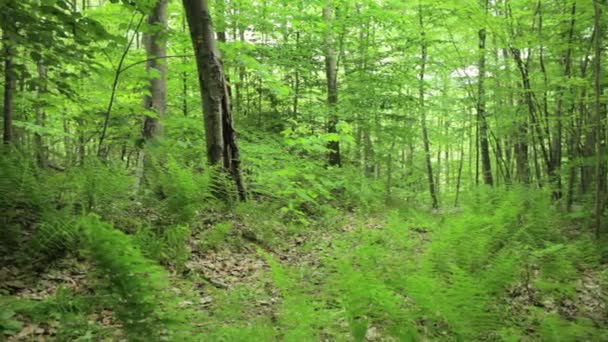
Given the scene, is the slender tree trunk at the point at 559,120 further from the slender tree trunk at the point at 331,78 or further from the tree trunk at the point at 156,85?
the tree trunk at the point at 156,85

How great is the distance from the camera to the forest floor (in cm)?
227

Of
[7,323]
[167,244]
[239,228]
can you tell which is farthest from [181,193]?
[7,323]

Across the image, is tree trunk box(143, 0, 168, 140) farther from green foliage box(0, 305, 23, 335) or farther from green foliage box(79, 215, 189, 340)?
green foliage box(79, 215, 189, 340)

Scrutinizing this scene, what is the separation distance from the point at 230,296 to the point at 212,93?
292 cm

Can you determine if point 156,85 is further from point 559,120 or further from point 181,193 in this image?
point 559,120

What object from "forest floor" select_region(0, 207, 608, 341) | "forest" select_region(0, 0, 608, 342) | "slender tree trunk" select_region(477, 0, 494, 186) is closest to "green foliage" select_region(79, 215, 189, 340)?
"forest" select_region(0, 0, 608, 342)

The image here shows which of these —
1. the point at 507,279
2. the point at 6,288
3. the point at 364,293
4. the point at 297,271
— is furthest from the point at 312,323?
the point at 6,288

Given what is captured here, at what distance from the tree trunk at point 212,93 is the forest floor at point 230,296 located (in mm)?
1157

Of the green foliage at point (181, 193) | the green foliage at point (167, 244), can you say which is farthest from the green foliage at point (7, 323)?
the green foliage at point (181, 193)

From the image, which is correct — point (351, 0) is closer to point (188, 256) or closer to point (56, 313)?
point (188, 256)

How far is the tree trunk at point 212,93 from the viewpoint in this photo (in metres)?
4.88

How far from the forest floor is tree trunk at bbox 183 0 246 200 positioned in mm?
1157

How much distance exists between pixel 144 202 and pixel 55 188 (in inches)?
40.0

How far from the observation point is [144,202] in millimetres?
4555
